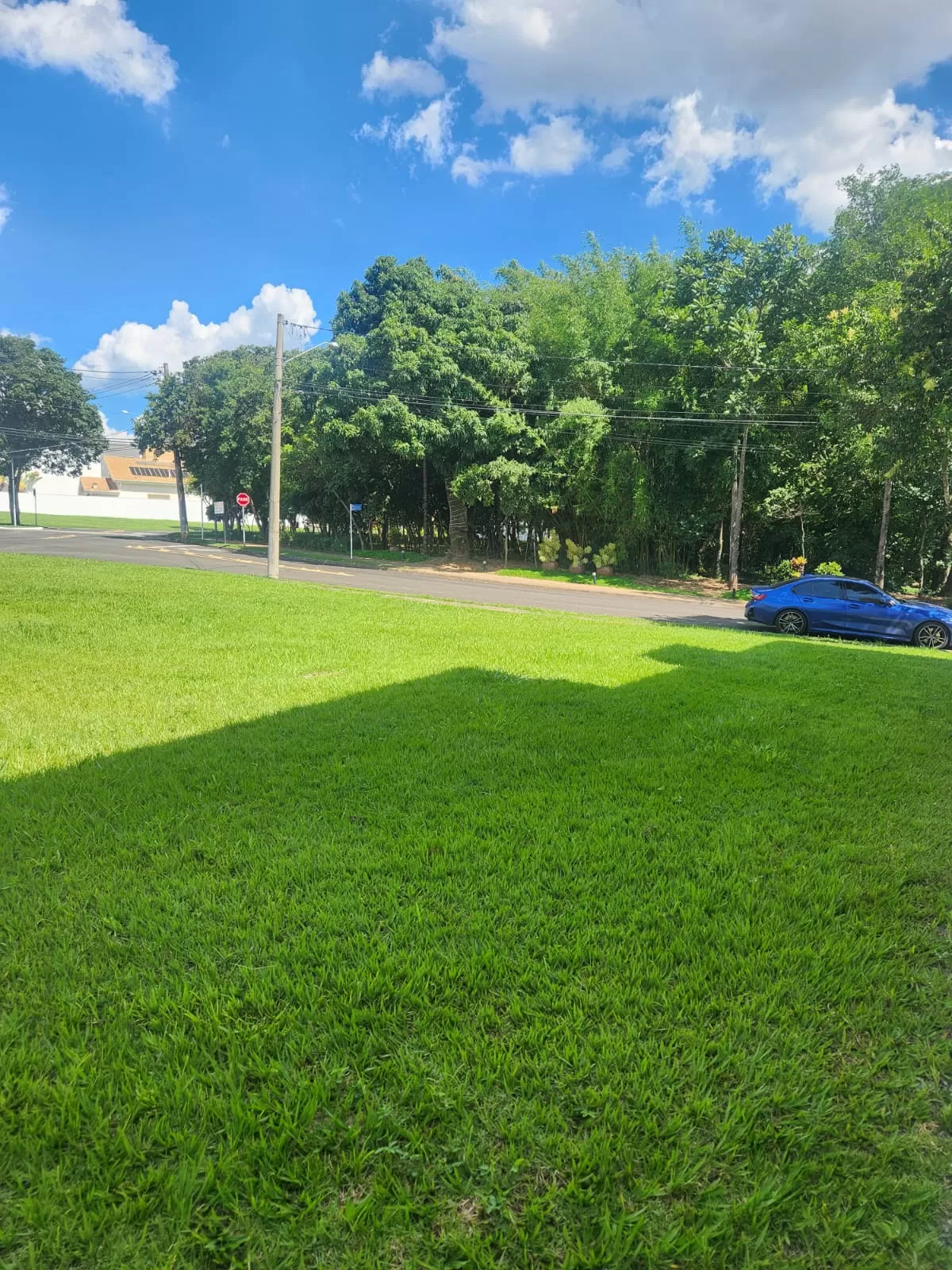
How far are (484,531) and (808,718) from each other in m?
30.1

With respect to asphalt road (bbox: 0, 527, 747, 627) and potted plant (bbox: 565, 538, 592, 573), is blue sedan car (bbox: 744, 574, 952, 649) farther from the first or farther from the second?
potted plant (bbox: 565, 538, 592, 573)

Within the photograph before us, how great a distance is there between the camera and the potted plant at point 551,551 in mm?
29734

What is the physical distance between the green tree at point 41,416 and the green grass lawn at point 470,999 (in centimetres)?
6204

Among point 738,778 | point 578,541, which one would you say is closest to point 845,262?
point 578,541

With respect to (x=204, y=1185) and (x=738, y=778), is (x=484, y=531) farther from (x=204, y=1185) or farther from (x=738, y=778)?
A: (x=204, y=1185)

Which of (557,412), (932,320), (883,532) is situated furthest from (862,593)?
(557,412)

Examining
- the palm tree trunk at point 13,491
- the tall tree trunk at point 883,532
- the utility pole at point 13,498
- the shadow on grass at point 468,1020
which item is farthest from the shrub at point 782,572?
the palm tree trunk at point 13,491

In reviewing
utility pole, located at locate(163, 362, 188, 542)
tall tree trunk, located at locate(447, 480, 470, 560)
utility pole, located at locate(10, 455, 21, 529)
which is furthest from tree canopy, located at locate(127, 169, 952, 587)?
utility pole, located at locate(10, 455, 21, 529)

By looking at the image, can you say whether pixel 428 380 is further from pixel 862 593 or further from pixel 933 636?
pixel 933 636

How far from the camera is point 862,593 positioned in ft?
45.2

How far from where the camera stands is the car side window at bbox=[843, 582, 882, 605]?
13602 millimetres

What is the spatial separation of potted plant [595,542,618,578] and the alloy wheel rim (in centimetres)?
1503

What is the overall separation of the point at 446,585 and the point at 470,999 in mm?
19060

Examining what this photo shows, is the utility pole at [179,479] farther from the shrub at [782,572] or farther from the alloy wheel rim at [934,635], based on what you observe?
the alloy wheel rim at [934,635]
